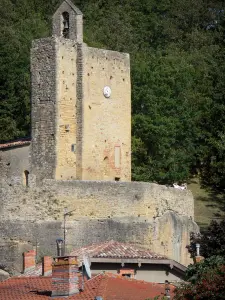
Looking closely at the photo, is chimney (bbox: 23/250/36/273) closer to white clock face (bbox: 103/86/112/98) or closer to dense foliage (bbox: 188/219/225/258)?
A: dense foliage (bbox: 188/219/225/258)

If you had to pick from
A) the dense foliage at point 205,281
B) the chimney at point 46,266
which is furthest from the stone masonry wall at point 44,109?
the chimney at point 46,266

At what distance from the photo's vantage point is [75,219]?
5103cm

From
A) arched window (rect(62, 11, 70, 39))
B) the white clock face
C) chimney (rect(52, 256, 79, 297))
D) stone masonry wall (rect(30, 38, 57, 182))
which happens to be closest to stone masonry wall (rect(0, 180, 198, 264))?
stone masonry wall (rect(30, 38, 57, 182))

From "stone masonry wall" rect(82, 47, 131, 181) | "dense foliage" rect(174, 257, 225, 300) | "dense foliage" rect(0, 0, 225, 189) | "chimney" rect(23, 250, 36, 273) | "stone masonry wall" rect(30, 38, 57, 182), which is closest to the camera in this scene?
"dense foliage" rect(174, 257, 225, 300)

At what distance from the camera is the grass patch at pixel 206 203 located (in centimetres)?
6725

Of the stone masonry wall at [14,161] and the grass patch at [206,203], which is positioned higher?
the stone masonry wall at [14,161]

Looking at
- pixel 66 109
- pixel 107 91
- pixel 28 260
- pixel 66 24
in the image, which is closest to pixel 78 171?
pixel 66 109

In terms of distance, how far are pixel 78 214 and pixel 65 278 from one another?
1665 centimetres

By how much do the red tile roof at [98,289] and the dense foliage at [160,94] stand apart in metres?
27.5

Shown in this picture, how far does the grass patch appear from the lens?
221 feet

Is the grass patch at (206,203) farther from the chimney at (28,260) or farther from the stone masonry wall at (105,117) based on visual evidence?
the chimney at (28,260)

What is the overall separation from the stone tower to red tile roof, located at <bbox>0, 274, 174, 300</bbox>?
1573cm

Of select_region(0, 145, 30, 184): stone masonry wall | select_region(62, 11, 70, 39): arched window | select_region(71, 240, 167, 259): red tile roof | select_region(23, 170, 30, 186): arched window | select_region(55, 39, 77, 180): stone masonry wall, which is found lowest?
select_region(71, 240, 167, 259): red tile roof

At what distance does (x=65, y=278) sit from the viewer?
3441cm
